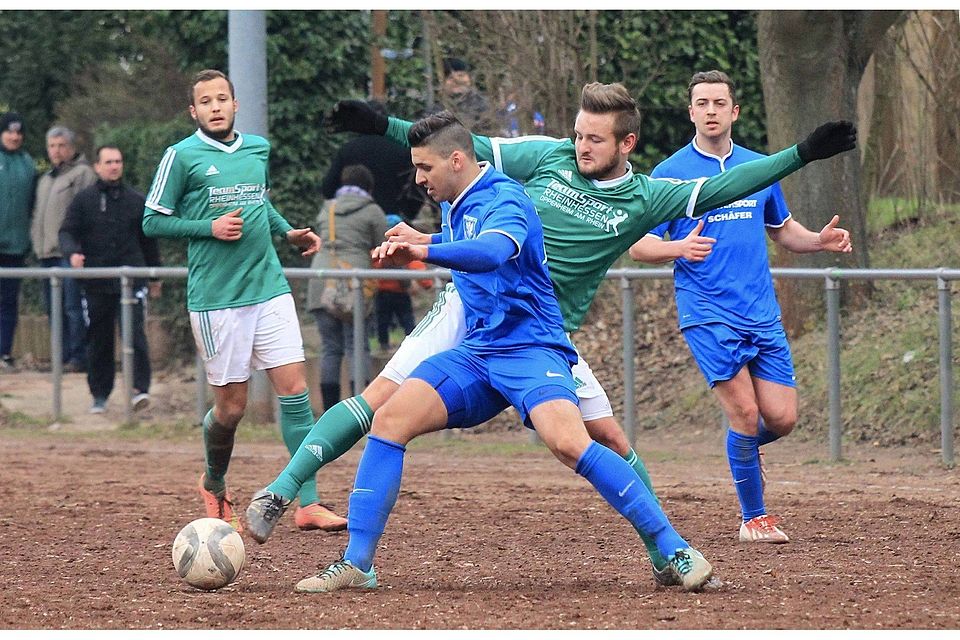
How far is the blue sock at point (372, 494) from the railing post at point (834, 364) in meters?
5.51

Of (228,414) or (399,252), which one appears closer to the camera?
(399,252)

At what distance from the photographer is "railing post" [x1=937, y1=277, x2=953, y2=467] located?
10609mm

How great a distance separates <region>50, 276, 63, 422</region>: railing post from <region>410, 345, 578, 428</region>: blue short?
7.71m

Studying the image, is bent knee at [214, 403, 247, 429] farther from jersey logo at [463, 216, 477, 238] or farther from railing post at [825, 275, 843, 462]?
railing post at [825, 275, 843, 462]

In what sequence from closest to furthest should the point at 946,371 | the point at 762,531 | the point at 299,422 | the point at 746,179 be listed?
1. the point at 746,179
2. the point at 762,531
3. the point at 299,422
4. the point at 946,371

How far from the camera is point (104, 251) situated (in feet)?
45.0

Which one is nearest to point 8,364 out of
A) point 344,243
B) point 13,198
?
point 13,198

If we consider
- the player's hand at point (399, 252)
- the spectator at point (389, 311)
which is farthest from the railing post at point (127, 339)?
the player's hand at point (399, 252)

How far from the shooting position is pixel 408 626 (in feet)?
18.4

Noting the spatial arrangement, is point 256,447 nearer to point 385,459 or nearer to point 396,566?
point 396,566

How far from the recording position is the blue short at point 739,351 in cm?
778

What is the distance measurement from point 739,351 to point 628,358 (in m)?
4.13

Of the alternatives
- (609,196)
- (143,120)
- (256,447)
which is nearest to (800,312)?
(256,447)

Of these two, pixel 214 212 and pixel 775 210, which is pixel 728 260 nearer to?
pixel 775 210
